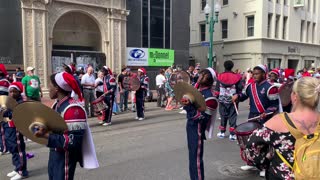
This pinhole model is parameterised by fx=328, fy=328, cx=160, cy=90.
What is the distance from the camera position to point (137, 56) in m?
22.3

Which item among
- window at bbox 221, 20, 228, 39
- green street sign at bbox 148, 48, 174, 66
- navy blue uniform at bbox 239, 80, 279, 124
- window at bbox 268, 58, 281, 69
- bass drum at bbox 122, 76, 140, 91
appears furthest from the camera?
window at bbox 221, 20, 228, 39

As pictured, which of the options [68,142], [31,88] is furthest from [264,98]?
[31,88]

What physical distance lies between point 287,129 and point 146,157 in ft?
15.6

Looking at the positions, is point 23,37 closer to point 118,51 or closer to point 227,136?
point 118,51

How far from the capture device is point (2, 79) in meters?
6.86

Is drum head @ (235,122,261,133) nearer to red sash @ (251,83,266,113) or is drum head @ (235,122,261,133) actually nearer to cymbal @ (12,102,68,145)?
cymbal @ (12,102,68,145)

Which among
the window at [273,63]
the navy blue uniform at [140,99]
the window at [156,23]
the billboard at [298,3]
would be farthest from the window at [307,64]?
the navy blue uniform at [140,99]

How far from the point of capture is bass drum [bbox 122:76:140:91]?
12195mm

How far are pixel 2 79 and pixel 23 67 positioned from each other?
11.2 m

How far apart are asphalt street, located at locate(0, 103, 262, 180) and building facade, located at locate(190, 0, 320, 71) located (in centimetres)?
2510

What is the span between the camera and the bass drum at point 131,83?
12.2 metres

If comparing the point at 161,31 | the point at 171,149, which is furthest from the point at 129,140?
the point at 161,31

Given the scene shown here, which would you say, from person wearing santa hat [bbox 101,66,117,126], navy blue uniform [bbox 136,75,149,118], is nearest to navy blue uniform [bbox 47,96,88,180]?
person wearing santa hat [bbox 101,66,117,126]

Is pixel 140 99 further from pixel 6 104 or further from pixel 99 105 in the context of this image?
pixel 6 104
